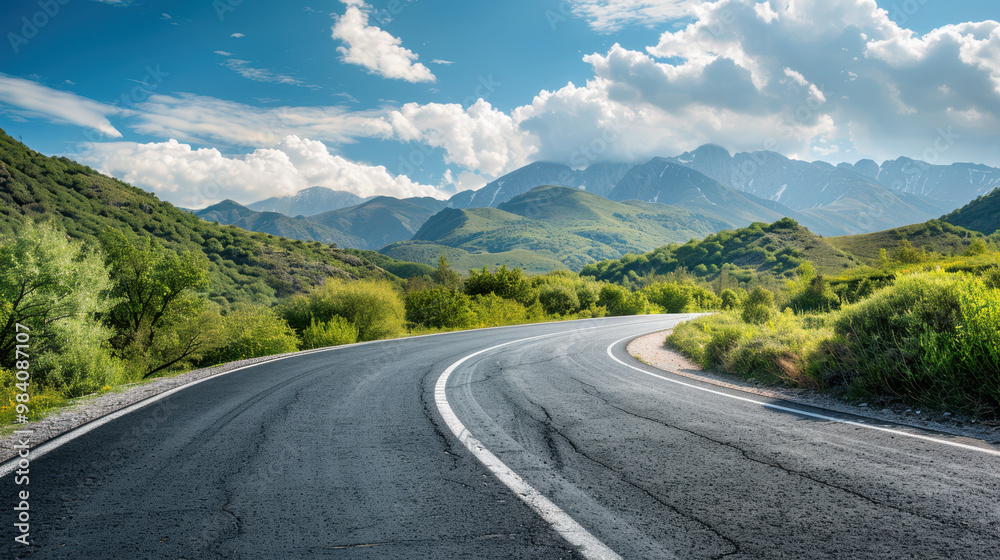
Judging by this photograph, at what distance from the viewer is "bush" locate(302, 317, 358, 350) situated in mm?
16828

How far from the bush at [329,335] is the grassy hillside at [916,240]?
3713 inches

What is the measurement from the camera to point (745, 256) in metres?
109

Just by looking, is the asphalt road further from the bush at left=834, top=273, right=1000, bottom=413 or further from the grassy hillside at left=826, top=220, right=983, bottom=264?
the grassy hillside at left=826, top=220, right=983, bottom=264

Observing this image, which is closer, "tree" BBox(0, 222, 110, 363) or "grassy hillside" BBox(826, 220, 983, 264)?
"tree" BBox(0, 222, 110, 363)

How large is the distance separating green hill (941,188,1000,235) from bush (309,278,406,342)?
14039 cm

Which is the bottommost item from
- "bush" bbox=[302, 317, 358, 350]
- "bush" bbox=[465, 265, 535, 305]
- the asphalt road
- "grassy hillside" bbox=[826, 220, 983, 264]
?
"bush" bbox=[302, 317, 358, 350]

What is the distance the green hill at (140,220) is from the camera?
174 ft

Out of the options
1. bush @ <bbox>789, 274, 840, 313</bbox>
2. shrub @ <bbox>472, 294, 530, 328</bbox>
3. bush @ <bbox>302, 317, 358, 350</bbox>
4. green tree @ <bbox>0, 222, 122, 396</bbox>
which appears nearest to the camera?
green tree @ <bbox>0, 222, 122, 396</bbox>

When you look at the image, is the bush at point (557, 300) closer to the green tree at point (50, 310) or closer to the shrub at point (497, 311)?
the shrub at point (497, 311)

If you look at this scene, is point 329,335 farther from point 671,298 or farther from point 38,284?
point 671,298

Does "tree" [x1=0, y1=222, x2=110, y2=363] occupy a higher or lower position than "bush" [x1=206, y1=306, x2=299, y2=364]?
higher

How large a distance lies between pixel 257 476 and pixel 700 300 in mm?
50884

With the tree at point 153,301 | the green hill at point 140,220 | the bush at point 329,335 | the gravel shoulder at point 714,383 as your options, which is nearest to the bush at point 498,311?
the bush at point 329,335

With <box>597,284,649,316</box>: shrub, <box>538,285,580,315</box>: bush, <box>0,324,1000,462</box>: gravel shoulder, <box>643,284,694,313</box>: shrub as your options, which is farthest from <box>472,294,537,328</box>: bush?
<box>643,284,694,313</box>: shrub
